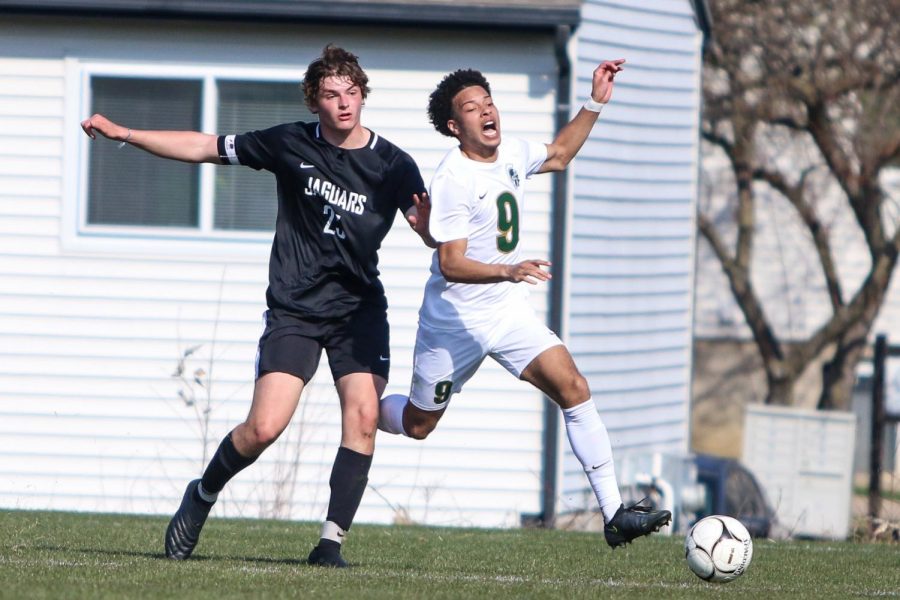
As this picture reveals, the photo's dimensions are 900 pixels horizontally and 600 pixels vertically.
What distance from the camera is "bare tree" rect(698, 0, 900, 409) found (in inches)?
725

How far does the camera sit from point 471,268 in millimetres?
6137

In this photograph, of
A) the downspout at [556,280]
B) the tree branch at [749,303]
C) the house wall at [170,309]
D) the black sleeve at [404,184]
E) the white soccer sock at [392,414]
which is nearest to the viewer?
the black sleeve at [404,184]

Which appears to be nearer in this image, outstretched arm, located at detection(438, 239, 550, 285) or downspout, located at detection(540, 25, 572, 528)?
outstretched arm, located at detection(438, 239, 550, 285)

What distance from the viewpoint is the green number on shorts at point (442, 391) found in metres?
6.80

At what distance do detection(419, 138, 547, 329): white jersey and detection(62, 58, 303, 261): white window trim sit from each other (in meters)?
5.53

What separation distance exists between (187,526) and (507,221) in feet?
6.34

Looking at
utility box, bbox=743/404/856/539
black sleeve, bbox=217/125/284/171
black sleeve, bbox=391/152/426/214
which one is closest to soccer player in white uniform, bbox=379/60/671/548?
black sleeve, bbox=391/152/426/214

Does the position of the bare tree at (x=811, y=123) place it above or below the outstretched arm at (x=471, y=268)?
above

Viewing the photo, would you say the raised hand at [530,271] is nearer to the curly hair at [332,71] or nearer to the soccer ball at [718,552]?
the curly hair at [332,71]

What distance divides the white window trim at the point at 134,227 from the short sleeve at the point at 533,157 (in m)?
5.55

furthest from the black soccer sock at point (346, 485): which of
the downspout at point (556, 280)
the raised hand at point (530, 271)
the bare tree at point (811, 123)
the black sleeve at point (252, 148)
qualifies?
the bare tree at point (811, 123)

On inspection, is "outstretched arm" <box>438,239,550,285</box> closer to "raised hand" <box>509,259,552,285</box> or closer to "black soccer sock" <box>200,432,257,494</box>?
"raised hand" <box>509,259,552,285</box>

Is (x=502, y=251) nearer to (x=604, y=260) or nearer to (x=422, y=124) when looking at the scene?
(x=422, y=124)

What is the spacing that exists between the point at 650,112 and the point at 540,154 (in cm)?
710
